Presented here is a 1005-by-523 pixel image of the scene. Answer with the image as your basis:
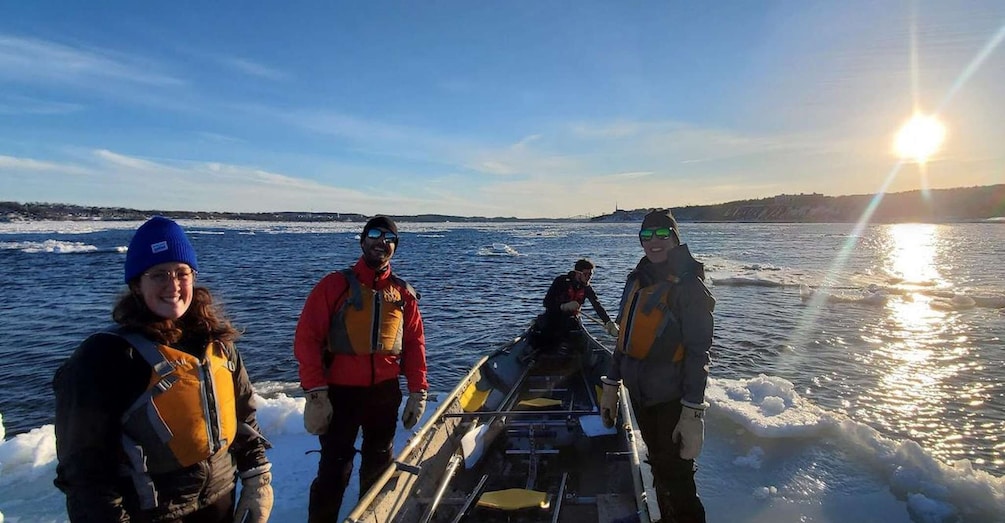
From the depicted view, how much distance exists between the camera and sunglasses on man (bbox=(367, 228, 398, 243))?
4035mm

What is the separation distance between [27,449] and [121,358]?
6.30 m

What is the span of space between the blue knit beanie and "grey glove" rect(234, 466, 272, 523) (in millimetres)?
1073

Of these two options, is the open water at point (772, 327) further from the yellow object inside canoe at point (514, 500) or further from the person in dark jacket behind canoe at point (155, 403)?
the yellow object inside canoe at point (514, 500)

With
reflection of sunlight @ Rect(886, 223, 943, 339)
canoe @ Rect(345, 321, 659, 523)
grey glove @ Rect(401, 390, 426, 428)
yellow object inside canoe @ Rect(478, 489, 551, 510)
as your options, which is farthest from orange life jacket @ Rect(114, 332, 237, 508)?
reflection of sunlight @ Rect(886, 223, 943, 339)

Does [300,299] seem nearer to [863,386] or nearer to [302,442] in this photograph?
[302,442]

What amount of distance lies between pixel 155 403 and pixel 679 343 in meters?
3.12

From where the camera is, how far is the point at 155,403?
2.07 meters

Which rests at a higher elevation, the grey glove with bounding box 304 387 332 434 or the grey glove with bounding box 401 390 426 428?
the grey glove with bounding box 304 387 332 434

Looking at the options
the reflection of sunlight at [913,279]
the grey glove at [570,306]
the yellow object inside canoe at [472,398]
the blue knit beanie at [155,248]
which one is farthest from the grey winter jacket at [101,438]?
the reflection of sunlight at [913,279]

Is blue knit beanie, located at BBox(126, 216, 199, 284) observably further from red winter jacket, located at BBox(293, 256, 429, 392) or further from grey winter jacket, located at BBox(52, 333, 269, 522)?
red winter jacket, located at BBox(293, 256, 429, 392)

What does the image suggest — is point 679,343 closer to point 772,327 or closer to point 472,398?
point 472,398

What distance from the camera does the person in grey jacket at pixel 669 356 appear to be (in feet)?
12.0

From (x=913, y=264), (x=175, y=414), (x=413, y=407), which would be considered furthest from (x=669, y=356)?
(x=913, y=264)

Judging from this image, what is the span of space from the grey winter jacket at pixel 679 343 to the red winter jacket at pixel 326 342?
1.82 metres
